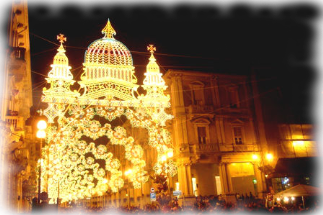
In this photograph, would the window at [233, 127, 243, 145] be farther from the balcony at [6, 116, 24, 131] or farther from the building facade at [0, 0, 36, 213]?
the balcony at [6, 116, 24, 131]

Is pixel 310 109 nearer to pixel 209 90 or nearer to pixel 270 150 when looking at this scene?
pixel 270 150

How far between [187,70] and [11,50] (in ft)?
57.7

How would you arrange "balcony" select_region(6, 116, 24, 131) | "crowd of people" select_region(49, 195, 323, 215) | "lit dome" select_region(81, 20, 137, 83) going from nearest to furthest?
"crowd of people" select_region(49, 195, 323, 215) → "balcony" select_region(6, 116, 24, 131) → "lit dome" select_region(81, 20, 137, 83)

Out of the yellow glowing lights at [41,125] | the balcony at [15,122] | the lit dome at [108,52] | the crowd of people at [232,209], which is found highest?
the lit dome at [108,52]

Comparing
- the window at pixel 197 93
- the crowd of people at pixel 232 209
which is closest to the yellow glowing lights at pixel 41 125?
the crowd of people at pixel 232 209

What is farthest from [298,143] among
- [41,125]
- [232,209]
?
[41,125]

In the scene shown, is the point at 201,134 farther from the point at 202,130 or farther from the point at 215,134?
the point at 215,134

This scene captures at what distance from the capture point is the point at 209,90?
30.5 meters

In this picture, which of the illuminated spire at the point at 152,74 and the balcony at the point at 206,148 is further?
the balcony at the point at 206,148

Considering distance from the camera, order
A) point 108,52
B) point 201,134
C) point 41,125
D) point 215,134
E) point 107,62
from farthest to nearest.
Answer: point 215,134 → point 201,134 → point 107,62 → point 108,52 → point 41,125

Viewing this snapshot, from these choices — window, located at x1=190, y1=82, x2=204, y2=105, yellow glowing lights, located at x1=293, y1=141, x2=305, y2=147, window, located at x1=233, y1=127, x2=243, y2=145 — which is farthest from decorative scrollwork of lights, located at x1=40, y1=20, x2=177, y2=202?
yellow glowing lights, located at x1=293, y1=141, x2=305, y2=147

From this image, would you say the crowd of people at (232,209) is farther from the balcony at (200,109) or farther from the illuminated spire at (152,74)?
the balcony at (200,109)

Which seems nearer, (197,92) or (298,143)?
(298,143)

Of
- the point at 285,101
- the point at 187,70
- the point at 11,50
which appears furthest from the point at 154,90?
the point at 285,101
